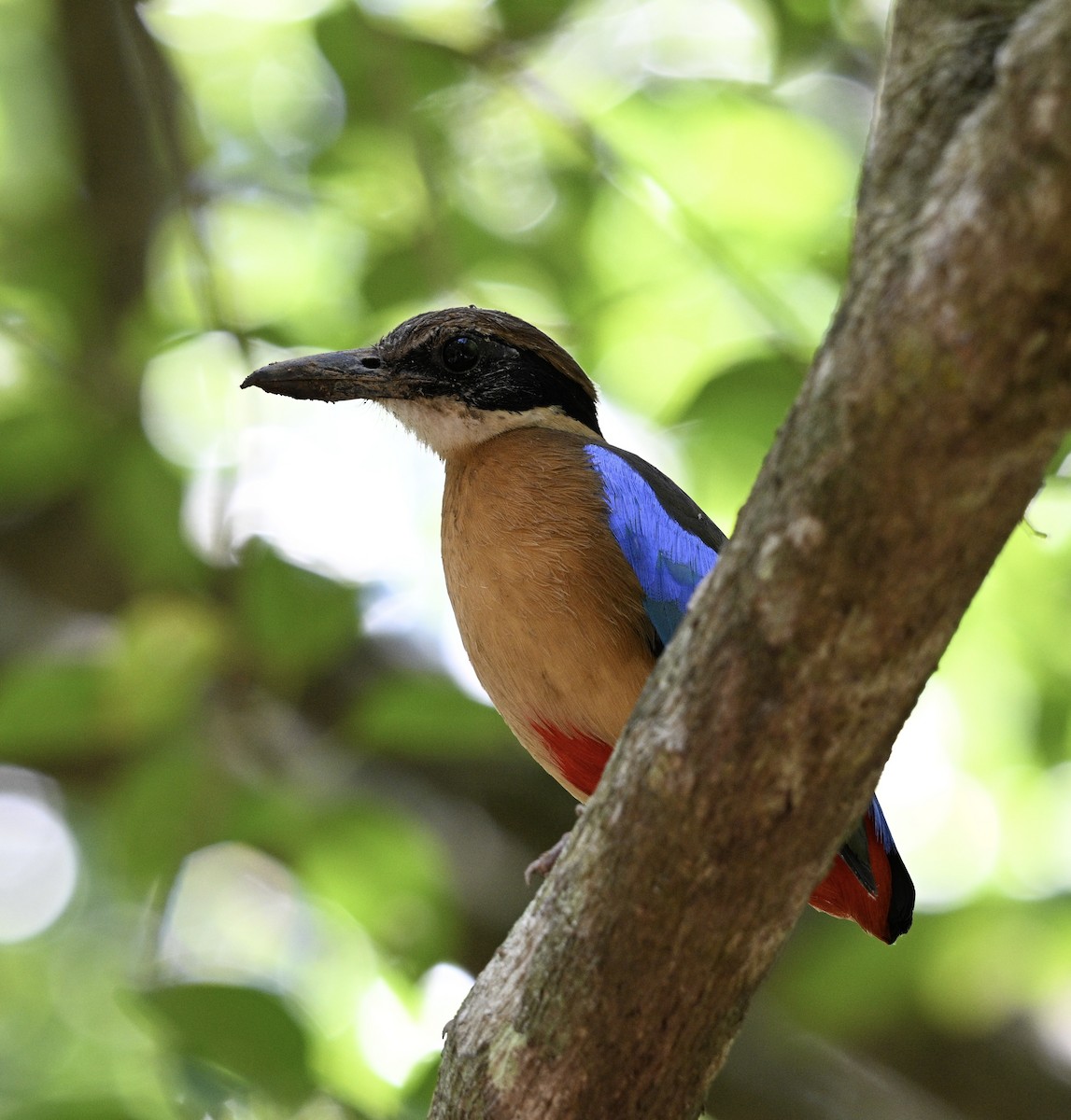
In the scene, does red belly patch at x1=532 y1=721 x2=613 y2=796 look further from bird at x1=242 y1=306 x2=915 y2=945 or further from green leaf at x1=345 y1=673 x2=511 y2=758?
green leaf at x1=345 y1=673 x2=511 y2=758

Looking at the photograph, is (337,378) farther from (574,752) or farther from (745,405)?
(574,752)

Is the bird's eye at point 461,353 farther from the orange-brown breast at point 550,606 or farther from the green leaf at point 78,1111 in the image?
the green leaf at point 78,1111

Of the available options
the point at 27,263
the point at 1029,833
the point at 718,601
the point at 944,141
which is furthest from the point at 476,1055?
the point at 1029,833

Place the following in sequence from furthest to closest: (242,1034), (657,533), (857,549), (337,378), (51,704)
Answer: (337,378)
(51,704)
(657,533)
(242,1034)
(857,549)

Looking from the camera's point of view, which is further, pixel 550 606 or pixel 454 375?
pixel 454 375

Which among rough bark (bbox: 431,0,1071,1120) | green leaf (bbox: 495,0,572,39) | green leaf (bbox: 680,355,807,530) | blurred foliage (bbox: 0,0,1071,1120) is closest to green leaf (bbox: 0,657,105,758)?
blurred foliage (bbox: 0,0,1071,1120)

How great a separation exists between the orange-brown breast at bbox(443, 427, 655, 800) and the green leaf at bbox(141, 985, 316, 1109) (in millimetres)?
952

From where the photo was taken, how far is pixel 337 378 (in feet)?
14.5

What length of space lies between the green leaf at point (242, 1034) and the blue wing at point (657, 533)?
1.29 meters

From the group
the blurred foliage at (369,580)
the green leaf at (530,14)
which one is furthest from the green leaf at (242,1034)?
the green leaf at (530,14)

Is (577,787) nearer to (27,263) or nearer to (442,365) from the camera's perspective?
(442,365)

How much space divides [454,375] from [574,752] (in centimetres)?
146

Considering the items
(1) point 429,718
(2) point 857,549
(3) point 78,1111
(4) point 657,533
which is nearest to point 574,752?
(4) point 657,533

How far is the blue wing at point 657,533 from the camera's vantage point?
340 centimetres
